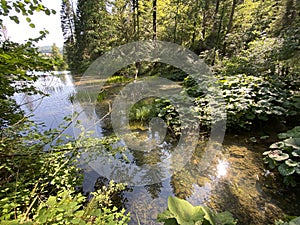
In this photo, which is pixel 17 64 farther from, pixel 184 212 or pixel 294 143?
pixel 294 143

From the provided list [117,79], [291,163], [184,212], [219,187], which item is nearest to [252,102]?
[291,163]

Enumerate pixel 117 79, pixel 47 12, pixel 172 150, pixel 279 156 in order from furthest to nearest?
1. pixel 117 79
2. pixel 172 150
3. pixel 279 156
4. pixel 47 12

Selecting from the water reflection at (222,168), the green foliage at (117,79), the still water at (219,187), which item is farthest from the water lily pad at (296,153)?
the green foliage at (117,79)

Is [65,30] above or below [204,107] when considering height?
above

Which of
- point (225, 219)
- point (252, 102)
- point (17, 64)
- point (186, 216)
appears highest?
point (17, 64)

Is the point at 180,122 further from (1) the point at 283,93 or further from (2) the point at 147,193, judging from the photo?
A: (1) the point at 283,93

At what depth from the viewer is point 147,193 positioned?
231 centimetres

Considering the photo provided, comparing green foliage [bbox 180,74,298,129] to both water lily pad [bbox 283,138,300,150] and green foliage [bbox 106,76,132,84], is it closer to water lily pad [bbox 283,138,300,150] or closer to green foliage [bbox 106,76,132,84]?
water lily pad [bbox 283,138,300,150]

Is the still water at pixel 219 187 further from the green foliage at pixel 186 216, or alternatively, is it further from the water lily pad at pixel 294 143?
the green foliage at pixel 186 216

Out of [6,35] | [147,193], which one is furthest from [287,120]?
[6,35]

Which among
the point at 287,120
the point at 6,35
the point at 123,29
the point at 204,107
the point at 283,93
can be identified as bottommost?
the point at 287,120

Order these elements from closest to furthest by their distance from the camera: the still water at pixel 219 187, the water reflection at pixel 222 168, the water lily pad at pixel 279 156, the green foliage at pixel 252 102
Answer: the still water at pixel 219 187, the water lily pad at pixel 279 156, the water reflection at pixel 222 168, the green foliage at pixel 252 102

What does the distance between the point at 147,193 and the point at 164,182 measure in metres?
0.33

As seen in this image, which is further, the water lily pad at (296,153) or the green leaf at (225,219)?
the water lily pad at (296,153)
